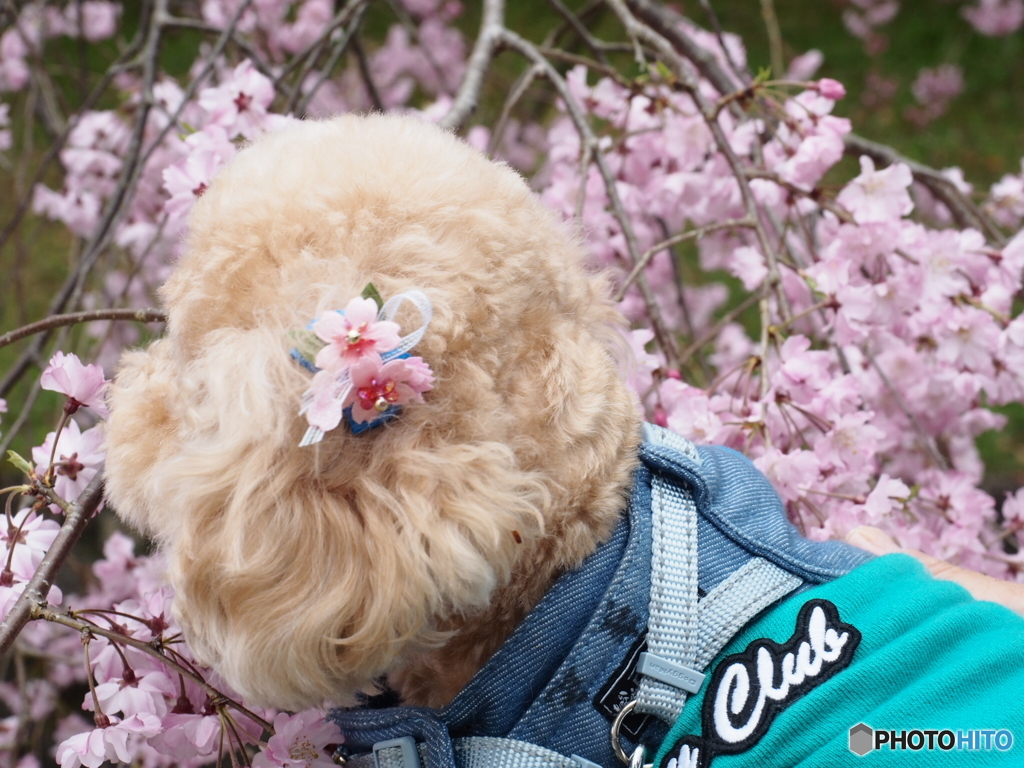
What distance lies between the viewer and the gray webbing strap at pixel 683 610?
0.84m

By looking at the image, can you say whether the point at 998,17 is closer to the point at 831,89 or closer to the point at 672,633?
the point at 831,89

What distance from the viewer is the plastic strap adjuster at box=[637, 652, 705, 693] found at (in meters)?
0.84

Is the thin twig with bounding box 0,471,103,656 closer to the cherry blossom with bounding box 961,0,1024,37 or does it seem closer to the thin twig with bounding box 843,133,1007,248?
the thin twig with bounding box 843,133,1007,248

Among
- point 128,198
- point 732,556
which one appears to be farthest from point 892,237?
point 128,198

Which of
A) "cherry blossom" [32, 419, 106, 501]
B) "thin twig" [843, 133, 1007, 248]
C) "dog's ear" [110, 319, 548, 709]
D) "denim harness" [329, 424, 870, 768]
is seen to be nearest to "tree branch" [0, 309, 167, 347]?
"cherry blossom" [32, 419, 106, 501]

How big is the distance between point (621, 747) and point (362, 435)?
41 centimetres

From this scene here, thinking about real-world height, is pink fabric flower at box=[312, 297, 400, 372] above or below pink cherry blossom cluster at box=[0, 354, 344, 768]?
above

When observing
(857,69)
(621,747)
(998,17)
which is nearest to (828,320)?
(621,747)

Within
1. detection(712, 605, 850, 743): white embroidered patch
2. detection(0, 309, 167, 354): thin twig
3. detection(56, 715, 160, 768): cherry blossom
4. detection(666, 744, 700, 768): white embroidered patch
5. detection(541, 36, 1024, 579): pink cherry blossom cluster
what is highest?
detection(541, 36, 1024, 579): pink cherry blossom cluster

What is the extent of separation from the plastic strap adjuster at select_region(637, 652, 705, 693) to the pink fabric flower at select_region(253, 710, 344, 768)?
0.41 meters

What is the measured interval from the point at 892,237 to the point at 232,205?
115 cm

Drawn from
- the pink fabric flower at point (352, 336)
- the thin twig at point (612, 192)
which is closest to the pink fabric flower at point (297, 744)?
the pink fabric flower at point (352, 336)

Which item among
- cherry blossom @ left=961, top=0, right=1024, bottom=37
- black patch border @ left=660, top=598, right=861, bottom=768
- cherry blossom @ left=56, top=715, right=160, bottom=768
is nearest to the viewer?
black patch border @ left=660, top=598, right=861, bottom=768

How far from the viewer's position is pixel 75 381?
97 centimetres
